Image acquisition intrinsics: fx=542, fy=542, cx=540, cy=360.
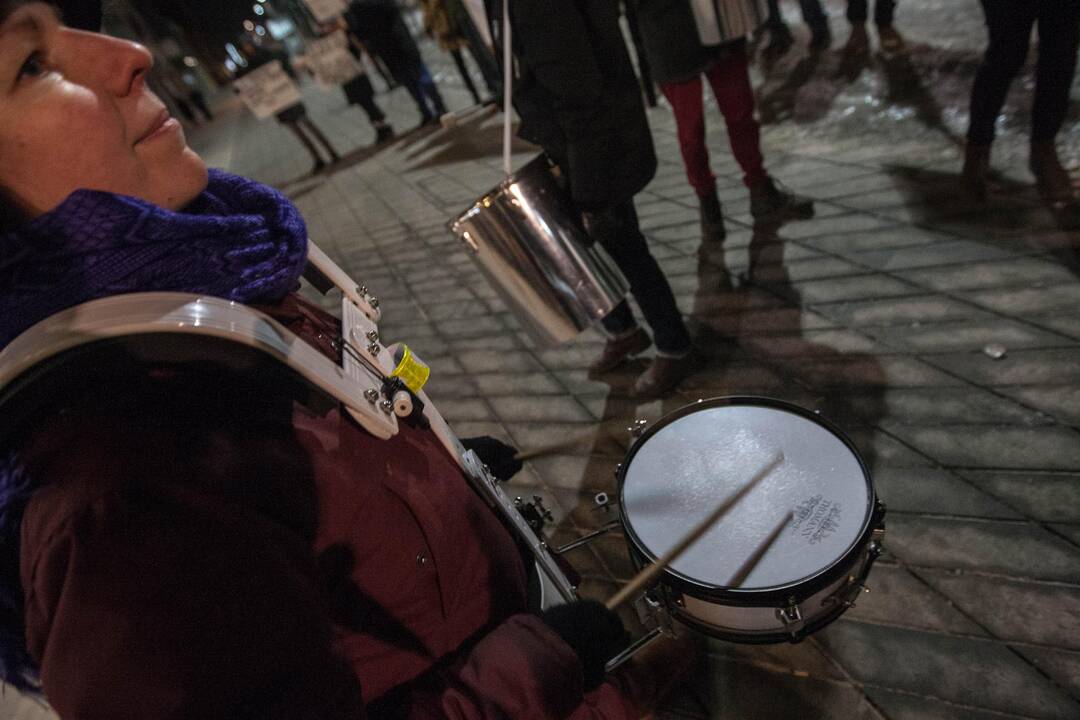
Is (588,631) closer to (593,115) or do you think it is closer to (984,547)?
(984,547)

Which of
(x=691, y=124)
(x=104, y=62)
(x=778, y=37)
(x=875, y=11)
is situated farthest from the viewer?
(x=778, y=37)

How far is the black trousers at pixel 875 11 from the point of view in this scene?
16.9 ft

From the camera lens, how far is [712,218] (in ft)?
11.8

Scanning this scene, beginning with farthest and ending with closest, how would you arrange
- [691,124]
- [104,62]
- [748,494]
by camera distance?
1. [691,124]
2. [748,494]
3. [104,62]

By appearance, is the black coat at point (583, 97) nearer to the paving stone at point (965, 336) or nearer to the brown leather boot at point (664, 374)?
the brown leather boot at point (664, 374)

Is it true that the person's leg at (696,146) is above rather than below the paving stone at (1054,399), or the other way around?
above

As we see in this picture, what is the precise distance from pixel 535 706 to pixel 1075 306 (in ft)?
9.21

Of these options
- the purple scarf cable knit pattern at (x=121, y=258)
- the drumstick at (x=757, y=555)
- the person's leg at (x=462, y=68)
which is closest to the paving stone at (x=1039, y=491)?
the drumstick at (x=757, y=555)

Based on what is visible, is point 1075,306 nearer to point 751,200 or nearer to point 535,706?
point 751,200

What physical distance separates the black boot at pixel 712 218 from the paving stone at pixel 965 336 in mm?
1305

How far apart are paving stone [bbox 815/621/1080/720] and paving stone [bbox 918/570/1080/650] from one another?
8 cm

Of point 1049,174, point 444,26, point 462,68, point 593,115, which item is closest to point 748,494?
point 593,115

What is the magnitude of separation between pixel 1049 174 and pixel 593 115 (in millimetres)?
2739

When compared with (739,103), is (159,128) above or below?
above
